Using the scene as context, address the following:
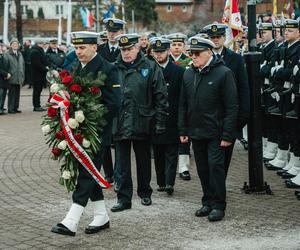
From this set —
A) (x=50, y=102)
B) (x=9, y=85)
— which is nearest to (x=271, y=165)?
(x=50, y=102)

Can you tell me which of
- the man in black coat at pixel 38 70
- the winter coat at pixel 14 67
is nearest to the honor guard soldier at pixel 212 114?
the winter coat at pixel 14 67

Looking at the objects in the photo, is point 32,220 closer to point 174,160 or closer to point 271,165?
point 174,160

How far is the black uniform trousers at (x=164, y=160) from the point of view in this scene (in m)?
9.48

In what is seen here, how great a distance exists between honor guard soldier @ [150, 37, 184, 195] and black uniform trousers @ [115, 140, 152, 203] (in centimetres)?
62

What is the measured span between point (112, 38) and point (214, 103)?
338 centimetres

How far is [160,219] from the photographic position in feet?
26.1

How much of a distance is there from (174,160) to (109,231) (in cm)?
228

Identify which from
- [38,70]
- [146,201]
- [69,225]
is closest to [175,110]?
[146,201]

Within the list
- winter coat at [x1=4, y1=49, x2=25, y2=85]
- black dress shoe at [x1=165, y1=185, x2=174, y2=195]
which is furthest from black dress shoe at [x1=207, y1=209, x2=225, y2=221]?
winter coat at [x1=4, y1=49, x2=25, y2=85]

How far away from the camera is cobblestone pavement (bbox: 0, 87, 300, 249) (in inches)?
274

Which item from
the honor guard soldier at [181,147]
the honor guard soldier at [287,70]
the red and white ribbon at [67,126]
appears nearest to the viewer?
the red and white ribbon at [67,126]

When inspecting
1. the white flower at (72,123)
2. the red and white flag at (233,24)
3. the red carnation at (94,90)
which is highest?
the red and white flag at (233,24)

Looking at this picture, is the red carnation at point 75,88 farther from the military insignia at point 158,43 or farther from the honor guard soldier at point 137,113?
the military insignia at point 158,43

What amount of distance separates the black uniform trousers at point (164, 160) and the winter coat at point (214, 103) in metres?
1.40
